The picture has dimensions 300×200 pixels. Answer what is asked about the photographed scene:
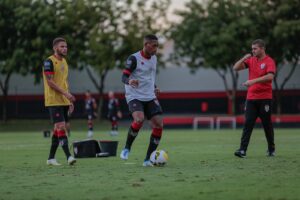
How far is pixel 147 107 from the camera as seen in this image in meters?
14.6

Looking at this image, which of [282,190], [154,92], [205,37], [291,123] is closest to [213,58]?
[205,37]

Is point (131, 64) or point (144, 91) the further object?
point (144, 91)

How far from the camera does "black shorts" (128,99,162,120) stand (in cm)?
1443

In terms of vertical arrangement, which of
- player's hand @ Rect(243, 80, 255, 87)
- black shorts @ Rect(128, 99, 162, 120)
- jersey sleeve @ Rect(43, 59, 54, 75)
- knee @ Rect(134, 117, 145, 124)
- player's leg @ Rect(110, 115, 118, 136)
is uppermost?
jersey sleeve @ Rect(43, 59, 54, 75)

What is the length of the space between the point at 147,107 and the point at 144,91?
0.31m

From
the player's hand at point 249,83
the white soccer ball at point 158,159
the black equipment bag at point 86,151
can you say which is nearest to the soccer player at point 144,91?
the white soccer ball at point 158,159

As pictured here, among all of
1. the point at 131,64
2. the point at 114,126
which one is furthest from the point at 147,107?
the point at 114,126

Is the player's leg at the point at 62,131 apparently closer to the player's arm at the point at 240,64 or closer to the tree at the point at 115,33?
the player's arm at the point at 240,64

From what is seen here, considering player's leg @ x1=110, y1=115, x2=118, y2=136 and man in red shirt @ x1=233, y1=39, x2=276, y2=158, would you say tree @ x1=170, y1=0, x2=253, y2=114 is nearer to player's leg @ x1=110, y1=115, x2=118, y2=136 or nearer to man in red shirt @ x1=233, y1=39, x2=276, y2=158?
player's leg @ x1=110, y1=115, x2=118, y2=136

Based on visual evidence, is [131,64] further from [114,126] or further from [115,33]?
[115,33]

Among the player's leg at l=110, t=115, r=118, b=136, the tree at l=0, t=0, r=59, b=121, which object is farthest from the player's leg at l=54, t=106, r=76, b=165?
the tree at l=0, t=0, r=59, b=121

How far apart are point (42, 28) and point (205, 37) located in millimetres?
12253

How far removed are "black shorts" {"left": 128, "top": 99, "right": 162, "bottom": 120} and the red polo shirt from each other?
9.50 feet

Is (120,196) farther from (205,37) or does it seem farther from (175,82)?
(175,82)
